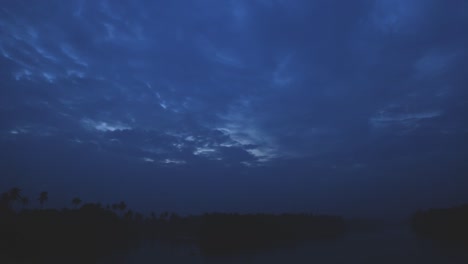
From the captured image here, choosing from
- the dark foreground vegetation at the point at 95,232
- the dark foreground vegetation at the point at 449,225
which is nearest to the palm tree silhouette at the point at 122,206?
the dark foreground vegetation at the point at 95,232

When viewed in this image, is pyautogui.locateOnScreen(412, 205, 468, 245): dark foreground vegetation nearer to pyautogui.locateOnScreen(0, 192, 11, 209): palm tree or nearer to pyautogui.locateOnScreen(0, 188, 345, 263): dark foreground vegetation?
pyautogui.locateOnScreen(0, 188, 345, 263): dark foreground vegetation

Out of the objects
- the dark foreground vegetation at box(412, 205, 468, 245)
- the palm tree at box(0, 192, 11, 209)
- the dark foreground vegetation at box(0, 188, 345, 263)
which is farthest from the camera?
the dark foreground vegetation at box(412, 205, 468, 245)

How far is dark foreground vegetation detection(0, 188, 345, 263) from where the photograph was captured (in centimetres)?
4916

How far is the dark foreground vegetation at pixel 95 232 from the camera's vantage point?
49.2m

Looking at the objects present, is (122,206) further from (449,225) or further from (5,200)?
(449,225)

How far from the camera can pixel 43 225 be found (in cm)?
5997

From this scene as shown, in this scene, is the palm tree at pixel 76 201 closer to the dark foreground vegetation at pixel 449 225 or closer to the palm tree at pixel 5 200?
the palm tree at pixel 5 200

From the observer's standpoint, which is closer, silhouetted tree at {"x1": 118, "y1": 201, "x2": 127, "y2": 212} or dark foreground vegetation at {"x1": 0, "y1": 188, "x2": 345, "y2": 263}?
dark foreground vegetation at {"x1": 0, "y1": 188, "x2": 345, "y2": 263}

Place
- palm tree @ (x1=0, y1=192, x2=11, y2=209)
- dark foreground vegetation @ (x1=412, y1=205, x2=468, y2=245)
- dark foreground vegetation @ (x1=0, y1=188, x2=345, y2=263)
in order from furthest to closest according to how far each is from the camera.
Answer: dark foreground vegetation @ (x1=412, y1=205, x2=468, y2=245)
palm tree @ (x1=0, y1=192, x2=11, y2=209)
dark foreground vegetation @ (x1=0, y1=188, x2=345, y2=263)

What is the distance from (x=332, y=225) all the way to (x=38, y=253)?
149m

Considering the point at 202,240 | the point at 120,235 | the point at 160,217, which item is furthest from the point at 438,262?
the point at 160,217

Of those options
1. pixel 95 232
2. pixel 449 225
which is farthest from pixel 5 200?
pixel 449 225

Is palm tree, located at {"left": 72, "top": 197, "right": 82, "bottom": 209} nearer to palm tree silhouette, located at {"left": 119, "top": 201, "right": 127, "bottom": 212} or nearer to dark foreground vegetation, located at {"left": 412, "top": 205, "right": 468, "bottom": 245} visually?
palm tree silhouette, located at {"left": 119, "top": 201, "right": 127, "bottom": 212}

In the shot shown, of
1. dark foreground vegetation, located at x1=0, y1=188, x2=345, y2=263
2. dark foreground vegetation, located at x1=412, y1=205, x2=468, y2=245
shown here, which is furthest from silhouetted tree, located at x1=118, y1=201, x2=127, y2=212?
dark foreground vegetation, located at x1=412, y1=205, x2=468, y2=245
